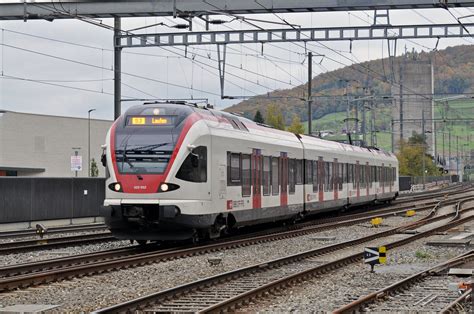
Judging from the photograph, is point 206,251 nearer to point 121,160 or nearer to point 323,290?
point 121,160

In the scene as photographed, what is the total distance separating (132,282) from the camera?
14.8 meters

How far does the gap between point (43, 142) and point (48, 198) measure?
49.0 metres

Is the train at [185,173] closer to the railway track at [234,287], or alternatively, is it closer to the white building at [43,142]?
the railway track at [234,287]

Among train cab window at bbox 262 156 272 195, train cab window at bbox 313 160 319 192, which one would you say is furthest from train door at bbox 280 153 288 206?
train cab window at bbox 313 160 319 192

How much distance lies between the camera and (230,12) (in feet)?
93.5

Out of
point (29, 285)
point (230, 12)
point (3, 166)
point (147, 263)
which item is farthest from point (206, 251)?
point (3, 166)

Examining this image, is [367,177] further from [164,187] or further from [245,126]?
[164,187]

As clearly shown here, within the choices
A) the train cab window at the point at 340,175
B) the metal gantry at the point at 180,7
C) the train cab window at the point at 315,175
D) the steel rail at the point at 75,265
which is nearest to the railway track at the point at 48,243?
the steel rail at the point at 75,265

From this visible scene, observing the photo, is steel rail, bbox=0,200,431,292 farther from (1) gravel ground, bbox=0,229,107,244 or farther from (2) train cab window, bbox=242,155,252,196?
(1) gravel ground, bbox=0,229,107,244

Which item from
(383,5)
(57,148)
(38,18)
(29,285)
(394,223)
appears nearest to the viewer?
(29,285)

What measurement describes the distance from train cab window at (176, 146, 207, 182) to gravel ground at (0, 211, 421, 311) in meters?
1.85

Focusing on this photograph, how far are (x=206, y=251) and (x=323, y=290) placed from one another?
659 cm

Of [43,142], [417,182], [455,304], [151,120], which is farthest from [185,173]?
[417,182]

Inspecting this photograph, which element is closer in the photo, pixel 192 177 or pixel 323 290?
pixel 323 290
